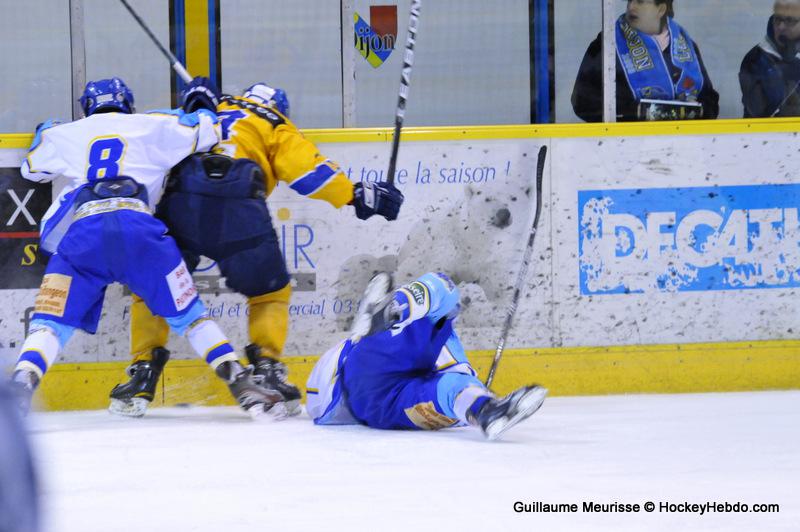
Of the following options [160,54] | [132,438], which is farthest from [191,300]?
[160,54]

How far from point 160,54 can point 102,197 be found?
0.99m

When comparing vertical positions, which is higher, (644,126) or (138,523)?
(644,126)

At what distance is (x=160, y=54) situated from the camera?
4176 millimetres

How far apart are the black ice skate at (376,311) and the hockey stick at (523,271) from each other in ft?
2.47

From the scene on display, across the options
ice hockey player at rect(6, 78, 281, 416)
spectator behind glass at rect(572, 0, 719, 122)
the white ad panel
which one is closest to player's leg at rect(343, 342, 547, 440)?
ice hockey player at rect(6, 78, 281, 416)

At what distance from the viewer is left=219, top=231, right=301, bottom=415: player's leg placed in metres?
3.71

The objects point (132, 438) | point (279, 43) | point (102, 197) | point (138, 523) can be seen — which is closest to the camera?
point (138, 523)

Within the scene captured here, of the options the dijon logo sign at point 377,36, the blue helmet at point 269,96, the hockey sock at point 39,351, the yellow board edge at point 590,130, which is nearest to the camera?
the hockey sock at point 39,351

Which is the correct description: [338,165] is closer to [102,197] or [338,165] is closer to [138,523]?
[102,197]

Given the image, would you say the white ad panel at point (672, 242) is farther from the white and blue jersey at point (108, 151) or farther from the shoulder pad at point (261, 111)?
the white and blue jersey at point (108, 151)

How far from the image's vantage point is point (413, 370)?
3.04 metres

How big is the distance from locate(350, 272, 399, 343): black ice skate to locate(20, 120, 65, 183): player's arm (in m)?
1.15

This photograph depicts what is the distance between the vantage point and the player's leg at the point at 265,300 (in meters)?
3.71

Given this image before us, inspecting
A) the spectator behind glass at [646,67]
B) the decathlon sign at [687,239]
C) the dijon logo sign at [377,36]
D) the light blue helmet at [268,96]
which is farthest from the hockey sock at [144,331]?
the spectator behind glass at [646,67]
